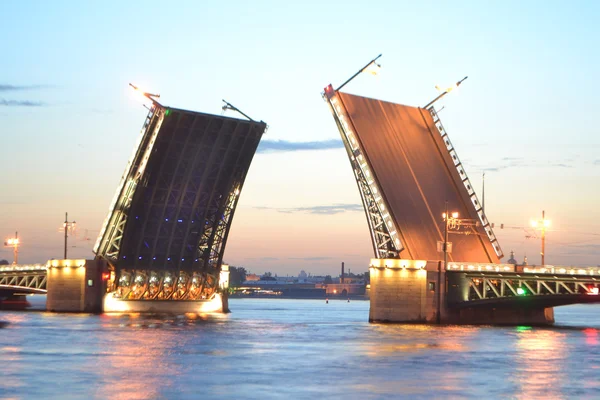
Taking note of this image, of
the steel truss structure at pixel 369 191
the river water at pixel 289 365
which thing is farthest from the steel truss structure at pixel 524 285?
the river water at pixel 289 365

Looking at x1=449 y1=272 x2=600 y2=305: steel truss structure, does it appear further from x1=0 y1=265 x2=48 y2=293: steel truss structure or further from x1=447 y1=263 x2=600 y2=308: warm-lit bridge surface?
x1=0 y1=265 x2=48 y2=293: steel truss structure

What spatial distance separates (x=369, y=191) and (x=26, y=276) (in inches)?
1258

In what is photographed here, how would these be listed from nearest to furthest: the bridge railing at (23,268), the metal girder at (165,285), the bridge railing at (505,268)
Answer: the bridge railing at (505,268), the metal girder at (165,285), the bridge railing at (23,268)

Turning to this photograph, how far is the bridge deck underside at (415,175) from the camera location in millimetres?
68500

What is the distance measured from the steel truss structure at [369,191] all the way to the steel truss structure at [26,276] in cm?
2709

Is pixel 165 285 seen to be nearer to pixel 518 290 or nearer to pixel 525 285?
pixel 518 290

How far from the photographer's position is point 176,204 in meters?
71.4

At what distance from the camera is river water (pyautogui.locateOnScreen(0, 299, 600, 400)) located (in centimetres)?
2617

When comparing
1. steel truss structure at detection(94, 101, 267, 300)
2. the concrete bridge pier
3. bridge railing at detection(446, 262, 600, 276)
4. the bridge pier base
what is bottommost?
the bridge pier base

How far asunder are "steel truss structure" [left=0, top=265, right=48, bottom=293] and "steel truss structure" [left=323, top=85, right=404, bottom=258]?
88.9ft

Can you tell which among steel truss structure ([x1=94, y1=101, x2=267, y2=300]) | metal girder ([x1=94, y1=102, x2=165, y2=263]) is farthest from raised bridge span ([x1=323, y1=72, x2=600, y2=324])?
metal girder ([x1=94, y1=102, x2=165, y2=263])

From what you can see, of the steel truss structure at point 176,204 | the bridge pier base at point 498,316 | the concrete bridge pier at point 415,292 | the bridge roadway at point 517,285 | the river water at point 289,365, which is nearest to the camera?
the river water at point 289,365

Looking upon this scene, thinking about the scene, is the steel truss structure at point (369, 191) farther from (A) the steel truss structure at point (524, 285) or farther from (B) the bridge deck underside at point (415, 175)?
(A) the steel truss structure at point (524, 285)

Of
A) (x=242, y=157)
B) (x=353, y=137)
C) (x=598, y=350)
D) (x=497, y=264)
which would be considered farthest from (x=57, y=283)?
(x=598, y=350)
